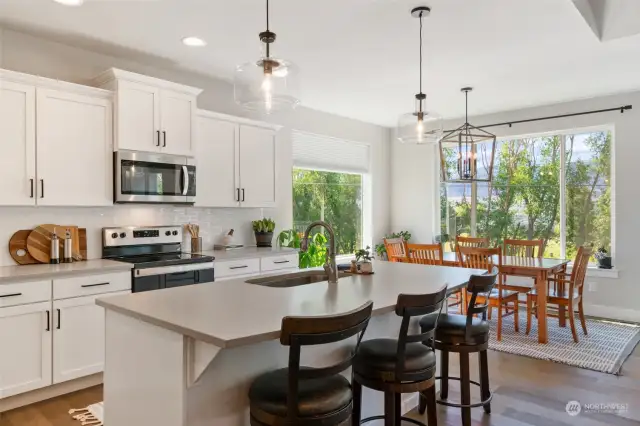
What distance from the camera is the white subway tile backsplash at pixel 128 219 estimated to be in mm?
3381

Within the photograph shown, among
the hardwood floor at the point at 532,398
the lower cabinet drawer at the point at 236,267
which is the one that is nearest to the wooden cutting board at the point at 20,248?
the hardwood floor at the point at 532,398

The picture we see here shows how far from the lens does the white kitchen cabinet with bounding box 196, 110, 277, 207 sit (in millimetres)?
4316

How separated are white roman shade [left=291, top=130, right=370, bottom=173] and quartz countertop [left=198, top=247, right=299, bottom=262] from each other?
1462 millimetres

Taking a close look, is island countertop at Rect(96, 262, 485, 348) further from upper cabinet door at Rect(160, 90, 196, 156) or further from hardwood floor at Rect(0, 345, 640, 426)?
upper cabinet door at Rect(160, 90, 196, 156)

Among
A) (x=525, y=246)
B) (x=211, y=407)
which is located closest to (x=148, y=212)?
(x=211, y=407)

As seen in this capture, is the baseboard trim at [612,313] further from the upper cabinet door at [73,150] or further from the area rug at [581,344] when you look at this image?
the upper cabinet door at [73,150]

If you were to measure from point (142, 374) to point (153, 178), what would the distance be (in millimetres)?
2305

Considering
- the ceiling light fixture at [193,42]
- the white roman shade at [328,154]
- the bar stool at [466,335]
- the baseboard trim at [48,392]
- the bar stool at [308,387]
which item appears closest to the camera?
the bar stool at [308,387]

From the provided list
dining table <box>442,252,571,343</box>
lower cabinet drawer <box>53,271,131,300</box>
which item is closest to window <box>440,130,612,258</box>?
dining table <box>442,252,571,343</box>

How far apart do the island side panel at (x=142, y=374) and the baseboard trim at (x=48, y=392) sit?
1354 millimetres

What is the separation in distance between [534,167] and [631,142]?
1127mm

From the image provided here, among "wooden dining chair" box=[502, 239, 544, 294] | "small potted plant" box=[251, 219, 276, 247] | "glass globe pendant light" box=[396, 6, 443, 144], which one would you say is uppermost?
"glass globe pendant light" box=[396, 6, 443, 144]

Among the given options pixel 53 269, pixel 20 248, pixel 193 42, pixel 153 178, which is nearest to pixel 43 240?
pixel 20 248

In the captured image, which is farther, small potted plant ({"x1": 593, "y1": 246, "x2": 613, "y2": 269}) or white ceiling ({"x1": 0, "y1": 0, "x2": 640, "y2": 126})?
small potted plant ({"x1": 593, "y1": 246, "x2": 613, "y2": 269})
